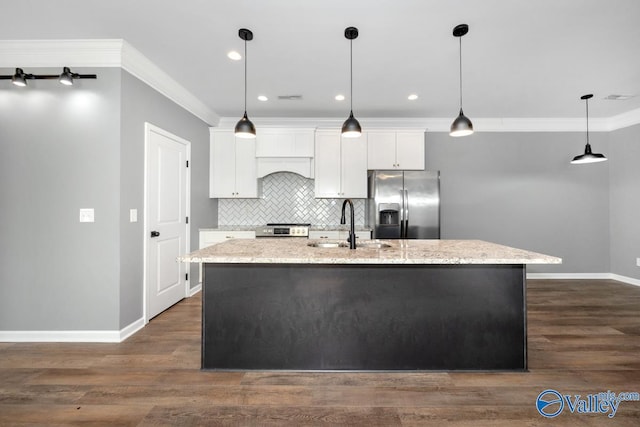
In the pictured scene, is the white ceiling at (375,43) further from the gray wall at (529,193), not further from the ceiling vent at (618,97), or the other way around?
the gray wall at (529,193)

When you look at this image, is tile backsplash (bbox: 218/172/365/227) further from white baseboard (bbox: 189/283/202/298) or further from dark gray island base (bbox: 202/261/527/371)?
dark gray island base (bbox: 202/261/527/371)

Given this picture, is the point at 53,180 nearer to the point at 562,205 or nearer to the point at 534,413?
the point at 534,413

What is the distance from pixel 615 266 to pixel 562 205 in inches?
49.0

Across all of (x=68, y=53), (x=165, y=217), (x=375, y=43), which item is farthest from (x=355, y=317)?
(x=68, y=53)

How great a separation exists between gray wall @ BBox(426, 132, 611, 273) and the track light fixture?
→ 444cm

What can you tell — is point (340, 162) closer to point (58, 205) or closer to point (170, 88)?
point (170, 88)

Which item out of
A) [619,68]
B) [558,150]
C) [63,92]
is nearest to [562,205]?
[558,150]

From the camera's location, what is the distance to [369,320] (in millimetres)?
2076
